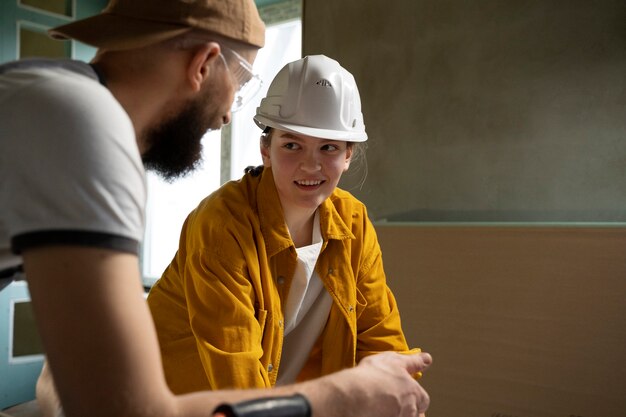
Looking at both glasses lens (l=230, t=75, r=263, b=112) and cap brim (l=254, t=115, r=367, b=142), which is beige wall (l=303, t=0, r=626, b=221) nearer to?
cap brim (l=254, t=115, r=367, b=142)

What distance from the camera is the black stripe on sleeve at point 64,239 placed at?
0.64 meters

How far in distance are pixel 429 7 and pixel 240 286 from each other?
2255mm

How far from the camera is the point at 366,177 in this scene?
331 cm

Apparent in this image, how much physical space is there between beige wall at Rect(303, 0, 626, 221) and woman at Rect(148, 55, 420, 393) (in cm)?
126

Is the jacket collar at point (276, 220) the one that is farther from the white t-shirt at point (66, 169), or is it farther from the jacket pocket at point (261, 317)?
the white t-shirt at point (66, 169)

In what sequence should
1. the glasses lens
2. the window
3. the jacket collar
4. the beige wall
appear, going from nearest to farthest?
the glasses lens < the jacket collar < the beige wall < the window

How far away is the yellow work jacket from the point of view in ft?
4.42

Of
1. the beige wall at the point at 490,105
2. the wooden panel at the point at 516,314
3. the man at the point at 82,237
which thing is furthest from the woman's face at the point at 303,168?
the beige wall at the point at 490,105

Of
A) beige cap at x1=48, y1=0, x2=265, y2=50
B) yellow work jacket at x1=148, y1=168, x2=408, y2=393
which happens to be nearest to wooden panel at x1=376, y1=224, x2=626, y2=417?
yellow work jacket at x1=148, y1=168, x2=408, y2=393

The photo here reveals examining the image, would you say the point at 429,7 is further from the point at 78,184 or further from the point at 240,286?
the point at 78,184

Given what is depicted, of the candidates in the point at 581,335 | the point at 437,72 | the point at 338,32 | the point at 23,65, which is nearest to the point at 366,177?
the point at 437,72

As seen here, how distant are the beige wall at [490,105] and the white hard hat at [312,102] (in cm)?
132

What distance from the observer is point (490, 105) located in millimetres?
2850

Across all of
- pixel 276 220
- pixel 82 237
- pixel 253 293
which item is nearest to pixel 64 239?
pixel 82 237
